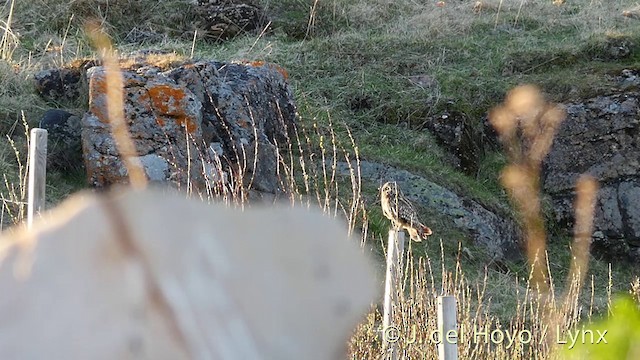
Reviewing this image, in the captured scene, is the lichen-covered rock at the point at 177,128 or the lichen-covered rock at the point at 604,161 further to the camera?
the lichen-covered rock at the point at 604,161

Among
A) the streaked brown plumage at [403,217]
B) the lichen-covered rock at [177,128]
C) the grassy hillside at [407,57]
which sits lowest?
the streaked brown plumage at [403,217]

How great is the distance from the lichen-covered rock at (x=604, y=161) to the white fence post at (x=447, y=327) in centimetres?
507

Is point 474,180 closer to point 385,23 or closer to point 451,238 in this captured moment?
point 451,238

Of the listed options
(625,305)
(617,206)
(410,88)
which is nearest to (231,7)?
(410,88)

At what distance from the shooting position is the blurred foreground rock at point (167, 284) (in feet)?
1.41

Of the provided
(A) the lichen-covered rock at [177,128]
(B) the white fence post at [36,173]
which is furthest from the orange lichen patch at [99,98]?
(B) the white fence post at [36,173]

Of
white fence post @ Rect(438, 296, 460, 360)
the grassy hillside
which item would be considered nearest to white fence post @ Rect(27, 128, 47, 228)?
white fence post @ Rect(438, 296, 460, 360)

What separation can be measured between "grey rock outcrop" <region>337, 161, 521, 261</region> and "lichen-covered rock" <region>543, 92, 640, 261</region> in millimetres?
1083

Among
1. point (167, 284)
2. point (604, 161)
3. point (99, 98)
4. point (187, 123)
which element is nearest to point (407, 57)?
point (604, 161)

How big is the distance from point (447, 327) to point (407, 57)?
6.28 meters

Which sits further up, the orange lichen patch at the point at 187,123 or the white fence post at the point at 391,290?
the orange lichen patch at the point at 187,123

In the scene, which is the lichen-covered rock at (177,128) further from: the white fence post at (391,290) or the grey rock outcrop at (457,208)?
the white fence post at (391,290)

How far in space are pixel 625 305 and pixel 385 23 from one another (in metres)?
8.72

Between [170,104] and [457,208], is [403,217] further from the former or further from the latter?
[457,208]
